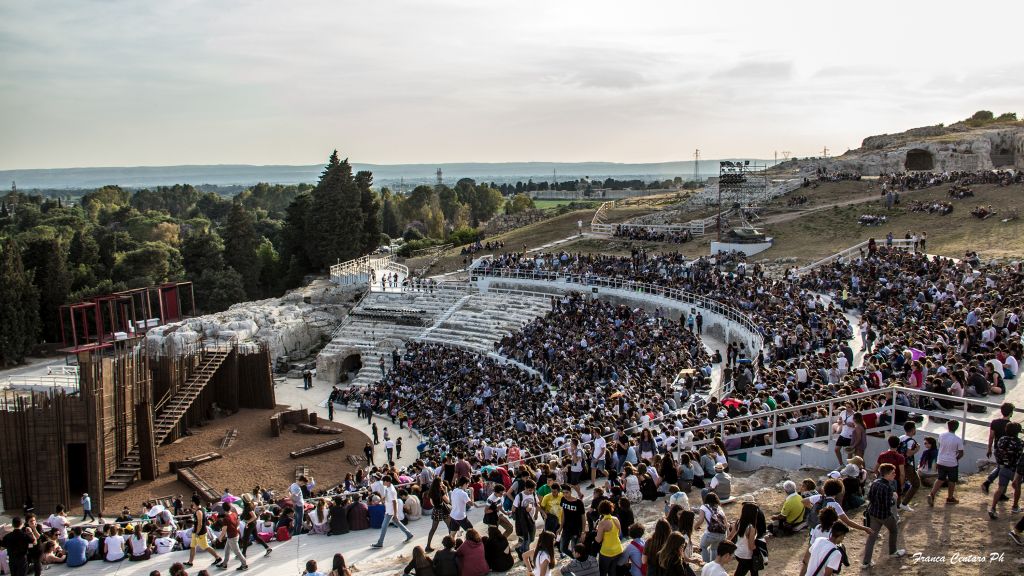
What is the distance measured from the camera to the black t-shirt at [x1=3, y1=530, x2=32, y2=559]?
1400 cm

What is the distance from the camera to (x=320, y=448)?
95.2 feet

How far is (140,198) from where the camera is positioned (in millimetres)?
167250

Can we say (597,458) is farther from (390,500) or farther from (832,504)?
(832,504)

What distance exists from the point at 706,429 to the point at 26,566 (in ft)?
42.3

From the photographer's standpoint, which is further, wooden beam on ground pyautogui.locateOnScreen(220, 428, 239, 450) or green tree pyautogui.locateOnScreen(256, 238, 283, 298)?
green tree pyautogui.locateOnScreen(256, 238, 283, 298)

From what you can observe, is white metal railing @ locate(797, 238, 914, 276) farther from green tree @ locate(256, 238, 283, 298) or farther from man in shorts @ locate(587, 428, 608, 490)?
green tree @ locate(256, 238, 283, 298)

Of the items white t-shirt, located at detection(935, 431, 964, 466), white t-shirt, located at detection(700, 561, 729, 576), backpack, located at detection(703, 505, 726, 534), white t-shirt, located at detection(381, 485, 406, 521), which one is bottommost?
white t-shirt, located at detection(381, 485, 406, 521)

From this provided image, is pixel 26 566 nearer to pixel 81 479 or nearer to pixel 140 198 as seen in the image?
pixel 81 479

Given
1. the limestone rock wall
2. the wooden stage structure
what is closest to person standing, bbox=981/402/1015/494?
the wooden stage structure

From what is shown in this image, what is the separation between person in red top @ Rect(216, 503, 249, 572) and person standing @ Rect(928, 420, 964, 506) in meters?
11.3

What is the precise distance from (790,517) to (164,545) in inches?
482

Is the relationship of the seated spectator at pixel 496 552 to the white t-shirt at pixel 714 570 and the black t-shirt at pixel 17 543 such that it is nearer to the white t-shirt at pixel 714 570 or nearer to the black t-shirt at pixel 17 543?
the white t-shirt at pixel 714 570

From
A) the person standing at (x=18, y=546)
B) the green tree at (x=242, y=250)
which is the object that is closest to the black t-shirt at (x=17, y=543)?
the person standing at (x=18, y=546)

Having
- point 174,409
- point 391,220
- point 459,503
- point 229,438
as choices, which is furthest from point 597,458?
point 391,220
